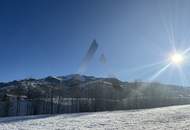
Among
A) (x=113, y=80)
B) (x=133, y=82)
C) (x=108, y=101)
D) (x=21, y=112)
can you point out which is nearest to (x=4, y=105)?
(x=21, y=112)

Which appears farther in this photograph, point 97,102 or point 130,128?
point 97,102

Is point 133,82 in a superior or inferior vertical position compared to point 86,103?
superior

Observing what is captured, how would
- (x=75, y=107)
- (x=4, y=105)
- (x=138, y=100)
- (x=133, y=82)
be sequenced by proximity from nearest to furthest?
(x=4, y=105)
(x=75, y=107)
(x=138, y=100)
(x=133, y=82)

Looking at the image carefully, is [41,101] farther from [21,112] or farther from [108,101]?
[108,101]

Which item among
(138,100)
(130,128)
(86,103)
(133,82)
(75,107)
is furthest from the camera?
(133,82)

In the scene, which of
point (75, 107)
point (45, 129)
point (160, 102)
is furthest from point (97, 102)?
point (45, 129)

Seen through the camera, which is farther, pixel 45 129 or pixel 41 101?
pixel 41 101

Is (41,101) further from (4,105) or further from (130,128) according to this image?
(130,128)

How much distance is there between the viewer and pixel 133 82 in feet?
246

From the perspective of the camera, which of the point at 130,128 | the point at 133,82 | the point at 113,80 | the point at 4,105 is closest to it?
the point at 130,128

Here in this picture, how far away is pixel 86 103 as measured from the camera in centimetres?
3359

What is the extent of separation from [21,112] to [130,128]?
17142 mm

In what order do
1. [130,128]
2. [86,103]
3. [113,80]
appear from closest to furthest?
[130,128] < [86,103] < [113,80]

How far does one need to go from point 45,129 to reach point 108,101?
22.4m
